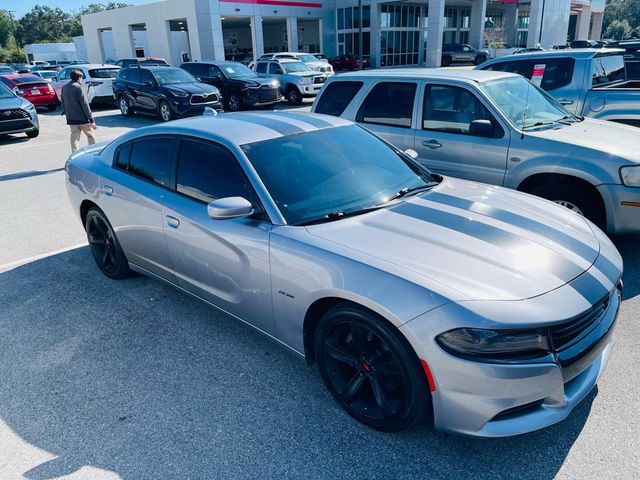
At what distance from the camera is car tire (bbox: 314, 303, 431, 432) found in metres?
2.50

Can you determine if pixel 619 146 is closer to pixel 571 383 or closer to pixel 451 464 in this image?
pixel 571 383

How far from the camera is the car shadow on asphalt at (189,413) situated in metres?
2.58

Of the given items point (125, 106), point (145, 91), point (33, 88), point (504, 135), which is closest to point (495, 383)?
point (504, 135)

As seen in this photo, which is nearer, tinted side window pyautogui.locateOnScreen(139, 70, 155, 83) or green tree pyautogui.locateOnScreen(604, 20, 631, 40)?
tinted side window pyautogui.locateOnScreen(139, 70, 155, 83)

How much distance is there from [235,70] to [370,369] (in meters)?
17.9

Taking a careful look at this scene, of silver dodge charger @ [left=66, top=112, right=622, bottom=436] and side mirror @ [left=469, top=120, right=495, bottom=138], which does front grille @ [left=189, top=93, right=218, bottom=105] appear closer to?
silver dodge charger @ [left=66, top=112, right=622, bottom=436]

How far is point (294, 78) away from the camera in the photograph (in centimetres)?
1878

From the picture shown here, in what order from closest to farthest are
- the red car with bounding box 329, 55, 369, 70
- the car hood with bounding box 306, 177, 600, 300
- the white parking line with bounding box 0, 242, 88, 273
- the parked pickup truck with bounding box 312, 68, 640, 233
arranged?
the car hood with bounding box 306, 177, 600, 300 → the parked pickup truck with bounding box 312, 68, 640, 233 → the white parking line with bounding box 0, 242, 88, 273 → the red car with bounding box 329, 55, 369, 70

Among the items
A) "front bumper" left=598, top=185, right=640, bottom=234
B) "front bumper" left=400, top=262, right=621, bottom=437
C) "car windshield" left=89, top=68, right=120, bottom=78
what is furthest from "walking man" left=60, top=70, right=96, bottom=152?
"car windshield" left=89, top=68, right=120, bottom=78

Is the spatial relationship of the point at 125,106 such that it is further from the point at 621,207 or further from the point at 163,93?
the point at 621,207

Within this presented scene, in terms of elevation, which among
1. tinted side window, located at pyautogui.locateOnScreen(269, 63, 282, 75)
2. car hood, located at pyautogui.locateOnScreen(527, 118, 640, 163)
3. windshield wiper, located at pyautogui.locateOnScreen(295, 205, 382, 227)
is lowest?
windshield wiper, located at pyautogui.locateOnScreen(295, 205, 382, 227)

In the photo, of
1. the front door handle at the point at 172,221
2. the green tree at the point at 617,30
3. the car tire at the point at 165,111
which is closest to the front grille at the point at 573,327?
the front door handle at the point at 172,221

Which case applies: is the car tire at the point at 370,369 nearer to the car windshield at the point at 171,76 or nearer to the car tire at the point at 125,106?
the car windshield at the point at 171,76

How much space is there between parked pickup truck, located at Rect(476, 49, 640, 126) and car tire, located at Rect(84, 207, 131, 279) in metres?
6.80
